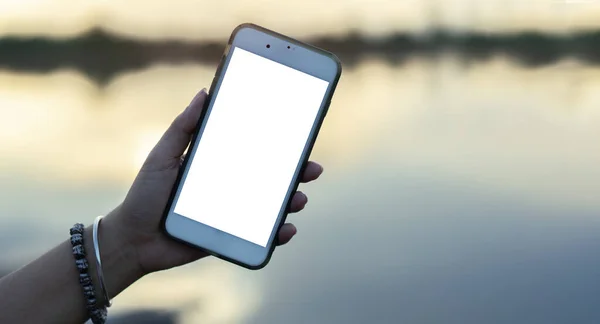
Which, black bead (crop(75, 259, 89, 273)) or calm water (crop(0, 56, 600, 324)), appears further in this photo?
calm water (crop(0, 56, 600, 324))

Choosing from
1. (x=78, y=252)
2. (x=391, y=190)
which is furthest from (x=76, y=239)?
(x=391, y=190)

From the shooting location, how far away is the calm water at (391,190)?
0.65 m

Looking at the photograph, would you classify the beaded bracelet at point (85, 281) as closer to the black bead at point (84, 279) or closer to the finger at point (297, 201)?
the black bead at point (84, 279)

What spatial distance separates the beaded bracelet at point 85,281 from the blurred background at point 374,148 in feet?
0.77

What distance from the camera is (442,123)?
78cm

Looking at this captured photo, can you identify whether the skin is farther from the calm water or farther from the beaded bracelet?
the calm water

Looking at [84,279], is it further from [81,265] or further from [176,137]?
[176,137]

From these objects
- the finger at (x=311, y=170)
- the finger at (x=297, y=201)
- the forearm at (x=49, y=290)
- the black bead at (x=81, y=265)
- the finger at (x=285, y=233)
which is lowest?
the forearm at (x=49, y=290)

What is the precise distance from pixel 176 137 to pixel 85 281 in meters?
0.12

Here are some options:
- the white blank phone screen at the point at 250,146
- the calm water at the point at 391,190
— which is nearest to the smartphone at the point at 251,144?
the white blank phone screen at the point at 250,146

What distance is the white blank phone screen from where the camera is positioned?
1.48 ft

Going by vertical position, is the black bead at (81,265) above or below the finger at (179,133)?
below

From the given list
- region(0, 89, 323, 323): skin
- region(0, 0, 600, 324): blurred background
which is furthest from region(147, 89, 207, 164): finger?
region(0, 0, 600, 324): blurred background

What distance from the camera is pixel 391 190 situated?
72cm
